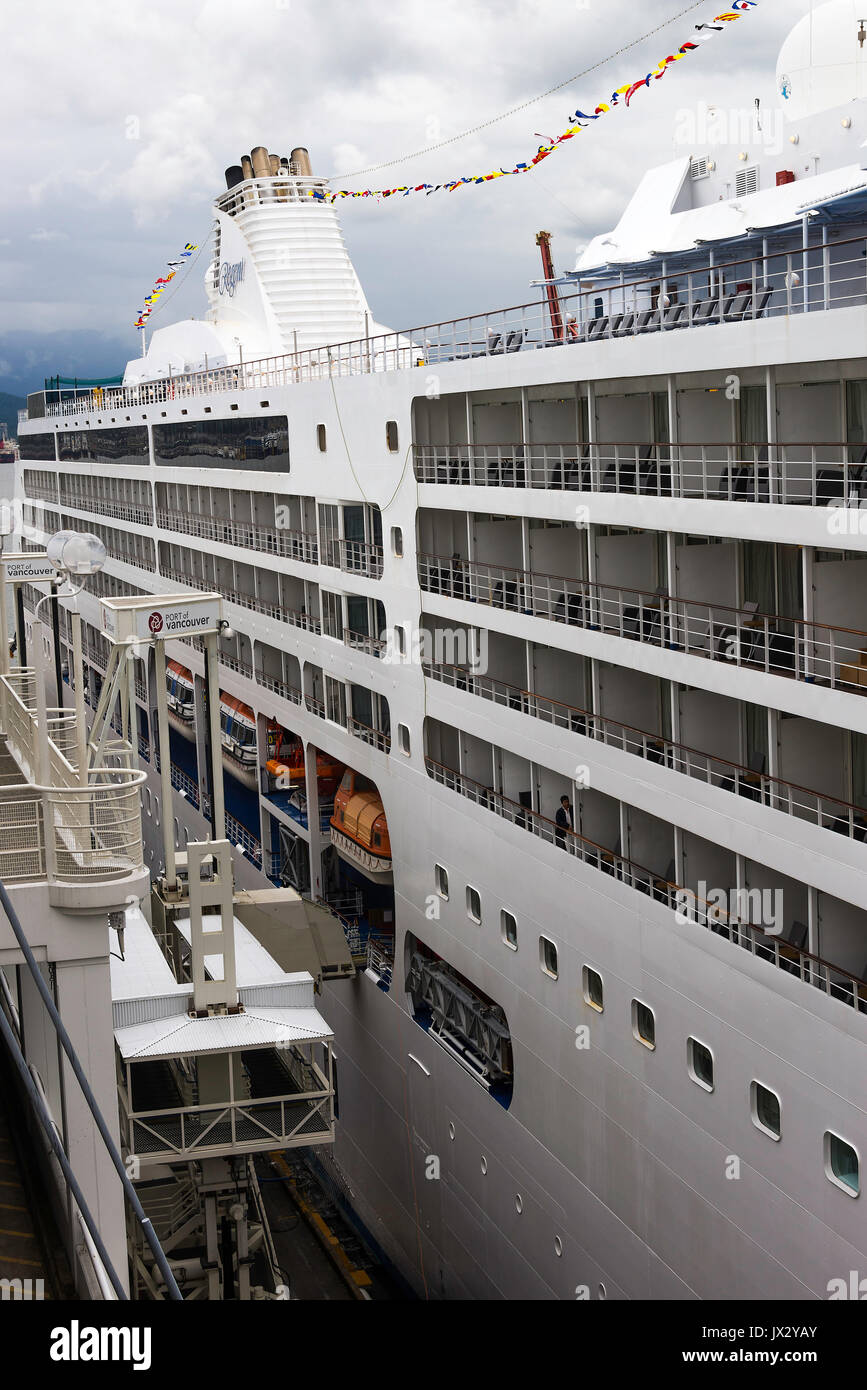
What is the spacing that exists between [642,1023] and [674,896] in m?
1.20

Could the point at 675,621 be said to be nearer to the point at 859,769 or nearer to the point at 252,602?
the point at 859,769

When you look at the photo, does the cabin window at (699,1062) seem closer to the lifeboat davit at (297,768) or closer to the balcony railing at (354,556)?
the balcony railing at (354,556)

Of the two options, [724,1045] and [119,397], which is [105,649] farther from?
[724,1045]

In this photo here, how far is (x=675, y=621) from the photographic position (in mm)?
11750

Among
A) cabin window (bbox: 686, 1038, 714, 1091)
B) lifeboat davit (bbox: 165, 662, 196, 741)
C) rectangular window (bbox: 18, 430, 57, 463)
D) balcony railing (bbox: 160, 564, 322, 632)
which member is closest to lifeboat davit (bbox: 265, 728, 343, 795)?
balcony railing (bbox: 160, 564, 322, 632)

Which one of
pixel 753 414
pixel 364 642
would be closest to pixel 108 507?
pixel 364 642

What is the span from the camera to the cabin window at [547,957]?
1342 centimetres

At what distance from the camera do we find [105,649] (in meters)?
40.0

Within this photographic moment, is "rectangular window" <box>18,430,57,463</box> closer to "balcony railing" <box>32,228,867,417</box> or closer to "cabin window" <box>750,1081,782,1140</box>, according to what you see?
"balcony railing" <box>32,228,867,417</box>

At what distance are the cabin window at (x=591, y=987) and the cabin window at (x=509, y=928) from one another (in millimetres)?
1488

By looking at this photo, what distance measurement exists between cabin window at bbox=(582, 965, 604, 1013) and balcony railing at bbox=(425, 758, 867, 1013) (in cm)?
94

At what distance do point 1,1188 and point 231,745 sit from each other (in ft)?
55.1

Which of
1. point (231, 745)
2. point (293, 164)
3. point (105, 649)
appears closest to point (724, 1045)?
point (231, 745)

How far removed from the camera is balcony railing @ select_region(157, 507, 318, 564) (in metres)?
20.4
